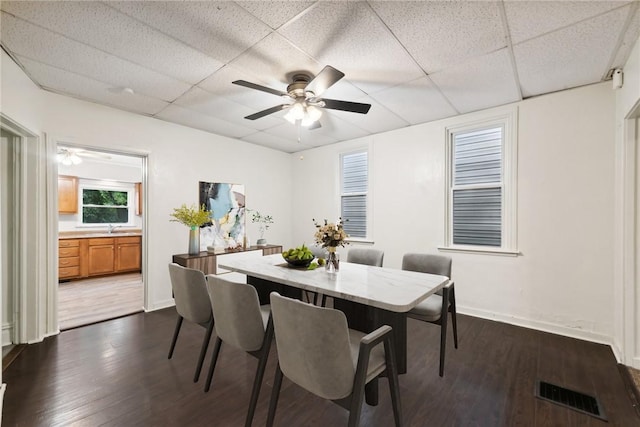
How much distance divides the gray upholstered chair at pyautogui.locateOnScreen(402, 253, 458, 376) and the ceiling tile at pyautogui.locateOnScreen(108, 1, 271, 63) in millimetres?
2344

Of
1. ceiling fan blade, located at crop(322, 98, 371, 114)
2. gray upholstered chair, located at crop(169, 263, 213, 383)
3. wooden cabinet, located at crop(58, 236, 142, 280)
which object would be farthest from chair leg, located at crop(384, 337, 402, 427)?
wooden cabinet, located at crop(58, 236, 142, 280)

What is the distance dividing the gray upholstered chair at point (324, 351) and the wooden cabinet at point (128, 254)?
5788 millimetres

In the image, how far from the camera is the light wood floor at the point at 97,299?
3444 mm

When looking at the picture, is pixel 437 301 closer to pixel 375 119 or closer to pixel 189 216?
pixel 375 119

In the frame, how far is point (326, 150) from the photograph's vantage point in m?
5.04

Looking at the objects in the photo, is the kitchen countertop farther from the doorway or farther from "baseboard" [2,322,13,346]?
A: "baseboard" [2,322,13,346]

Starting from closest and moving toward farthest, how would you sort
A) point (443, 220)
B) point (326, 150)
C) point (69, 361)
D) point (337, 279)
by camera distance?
point (337, 279) < point (69, 361) < point (443, 220) < point (326, 150)

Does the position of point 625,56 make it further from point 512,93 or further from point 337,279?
point 337,279

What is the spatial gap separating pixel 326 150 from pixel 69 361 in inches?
165

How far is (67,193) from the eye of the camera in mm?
5707

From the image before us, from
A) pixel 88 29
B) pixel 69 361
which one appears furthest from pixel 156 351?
pixel 88 29

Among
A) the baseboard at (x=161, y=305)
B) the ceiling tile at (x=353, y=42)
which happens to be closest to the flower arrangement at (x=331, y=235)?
the ceiling tile at (x=353, y=42)

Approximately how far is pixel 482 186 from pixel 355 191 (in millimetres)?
1893

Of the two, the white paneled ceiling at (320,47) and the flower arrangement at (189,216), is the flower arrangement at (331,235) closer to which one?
the white paneled ceiling at (320,47)
